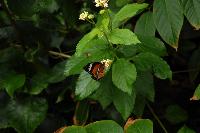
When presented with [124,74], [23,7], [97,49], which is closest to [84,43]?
[97,49]

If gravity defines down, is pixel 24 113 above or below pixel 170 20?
below

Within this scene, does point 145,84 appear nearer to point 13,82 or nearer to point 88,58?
point 88,58

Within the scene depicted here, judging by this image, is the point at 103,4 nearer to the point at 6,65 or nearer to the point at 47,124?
the point at 6,65

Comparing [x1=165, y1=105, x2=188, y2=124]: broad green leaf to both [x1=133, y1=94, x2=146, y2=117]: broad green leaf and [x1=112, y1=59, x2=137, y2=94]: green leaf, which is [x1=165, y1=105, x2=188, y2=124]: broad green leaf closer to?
[x1=133, y1=94, x2=146, y2=117]: broad green leaf

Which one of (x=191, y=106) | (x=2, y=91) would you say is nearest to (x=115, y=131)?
(x=2, y=91)

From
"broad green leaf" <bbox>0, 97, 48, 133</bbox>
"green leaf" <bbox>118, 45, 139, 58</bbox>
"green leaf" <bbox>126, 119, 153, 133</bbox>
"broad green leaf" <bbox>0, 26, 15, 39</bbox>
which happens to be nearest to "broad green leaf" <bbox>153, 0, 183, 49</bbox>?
"green leaf" <bbox>118, 45, 139, 58</bbox>

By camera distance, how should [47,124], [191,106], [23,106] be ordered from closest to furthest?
[23,106], [47,124], [191,106]
